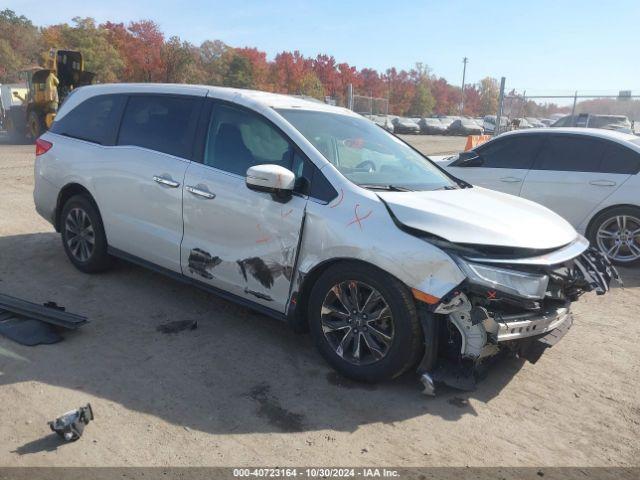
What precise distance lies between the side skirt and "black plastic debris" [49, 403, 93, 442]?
1.40 meters

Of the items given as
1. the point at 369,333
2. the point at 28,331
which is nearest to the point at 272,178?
the point at 369,333

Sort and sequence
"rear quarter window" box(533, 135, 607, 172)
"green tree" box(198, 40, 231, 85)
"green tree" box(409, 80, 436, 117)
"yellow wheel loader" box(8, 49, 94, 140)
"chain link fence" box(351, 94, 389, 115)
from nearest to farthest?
"rear quarter window" box(533, 135, 607, 172), "yellow wheel loader" box(8, 49, 94, 140), "chain link fence" box(351, 94, 389, 115), "green tree" box(198, 40, 231, 85), "green tree" box(409, 80, 436, 117)

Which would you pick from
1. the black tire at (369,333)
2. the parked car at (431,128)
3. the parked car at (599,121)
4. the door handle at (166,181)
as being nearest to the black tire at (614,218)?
the black tire at (369,333)

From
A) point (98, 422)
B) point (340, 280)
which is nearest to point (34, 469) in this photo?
point (98, 422)

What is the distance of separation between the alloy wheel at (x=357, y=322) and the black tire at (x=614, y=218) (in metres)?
4.44

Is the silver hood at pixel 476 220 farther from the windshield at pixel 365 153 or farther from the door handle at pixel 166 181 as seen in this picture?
the door handle at pixel 166 181

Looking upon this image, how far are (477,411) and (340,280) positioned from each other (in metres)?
1.18

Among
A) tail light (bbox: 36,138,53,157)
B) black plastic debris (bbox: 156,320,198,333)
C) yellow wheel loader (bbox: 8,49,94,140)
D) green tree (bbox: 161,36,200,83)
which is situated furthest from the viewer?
green tree (bbox: 161,36,200,83)

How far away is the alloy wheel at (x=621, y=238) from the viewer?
656cm

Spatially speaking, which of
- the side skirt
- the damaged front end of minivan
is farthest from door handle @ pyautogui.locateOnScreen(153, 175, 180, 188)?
the damaged front end of minivan

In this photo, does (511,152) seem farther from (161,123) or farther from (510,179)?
(161,123)

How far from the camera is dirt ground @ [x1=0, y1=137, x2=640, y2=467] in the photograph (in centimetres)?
290

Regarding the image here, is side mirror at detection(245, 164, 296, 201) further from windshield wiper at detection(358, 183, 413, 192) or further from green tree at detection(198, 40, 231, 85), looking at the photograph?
green tree at detection(198, 40, 231, 85)

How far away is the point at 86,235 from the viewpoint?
5.30 metres
